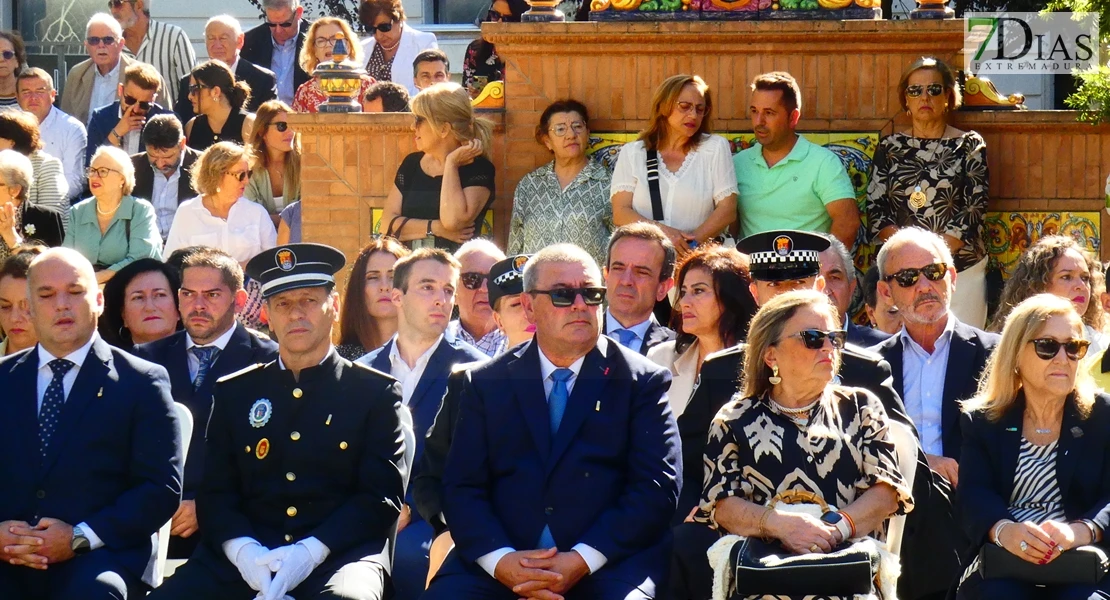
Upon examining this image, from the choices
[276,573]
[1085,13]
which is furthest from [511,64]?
[276,573]

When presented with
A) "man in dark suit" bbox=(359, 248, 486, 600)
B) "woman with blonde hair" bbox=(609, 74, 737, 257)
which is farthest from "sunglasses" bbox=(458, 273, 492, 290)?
"woman with blonde hair" bbox=(609, 74, 737, 257)

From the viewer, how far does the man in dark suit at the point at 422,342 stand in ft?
22.2

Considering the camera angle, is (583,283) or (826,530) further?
(583,283)

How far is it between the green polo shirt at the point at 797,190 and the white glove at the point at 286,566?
12.3 feet

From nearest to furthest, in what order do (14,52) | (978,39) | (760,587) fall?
(760,587), (978,39), (14,52)

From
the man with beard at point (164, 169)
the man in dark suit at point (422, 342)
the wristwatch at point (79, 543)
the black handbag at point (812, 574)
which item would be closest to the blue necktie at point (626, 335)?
the man in dark suit at point (422, 342)

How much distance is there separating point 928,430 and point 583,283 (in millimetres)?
1749

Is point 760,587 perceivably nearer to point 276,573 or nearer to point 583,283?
point 583,283

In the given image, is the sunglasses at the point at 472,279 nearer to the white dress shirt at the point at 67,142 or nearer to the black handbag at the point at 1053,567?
the black handbag at the point at 1053,567

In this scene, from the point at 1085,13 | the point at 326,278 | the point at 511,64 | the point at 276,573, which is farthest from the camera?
the point at 511,64

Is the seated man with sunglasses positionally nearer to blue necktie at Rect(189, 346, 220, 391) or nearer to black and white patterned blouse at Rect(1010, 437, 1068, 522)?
blue necktie at Rect(189, 346, 220, 391)

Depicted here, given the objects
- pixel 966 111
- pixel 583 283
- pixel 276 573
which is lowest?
pixel 276 573

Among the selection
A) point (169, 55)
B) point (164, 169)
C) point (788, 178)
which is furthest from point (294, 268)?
point (169, 55)

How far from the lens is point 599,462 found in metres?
5.69
